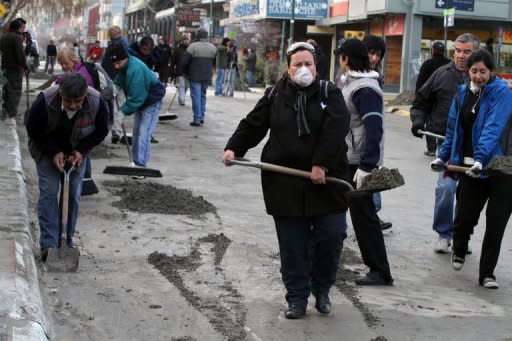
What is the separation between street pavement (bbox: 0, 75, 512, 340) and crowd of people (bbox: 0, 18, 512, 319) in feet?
0.81

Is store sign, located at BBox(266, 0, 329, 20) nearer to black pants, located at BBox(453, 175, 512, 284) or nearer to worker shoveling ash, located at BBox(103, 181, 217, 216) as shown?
worker shoveling ash, located at BBox(103, 181, 217, 216)

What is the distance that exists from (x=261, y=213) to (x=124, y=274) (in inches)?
123

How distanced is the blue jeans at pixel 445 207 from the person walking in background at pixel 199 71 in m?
11.7

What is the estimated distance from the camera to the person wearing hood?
23.3 feet

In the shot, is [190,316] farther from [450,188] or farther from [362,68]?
[450,188]

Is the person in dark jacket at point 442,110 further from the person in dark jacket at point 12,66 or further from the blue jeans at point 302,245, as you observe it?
the person in dark jacket at point 12,66

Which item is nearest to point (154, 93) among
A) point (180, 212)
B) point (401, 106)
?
point (180, 212)

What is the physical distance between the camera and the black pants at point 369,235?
23.4ft

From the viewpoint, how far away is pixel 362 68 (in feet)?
23.4

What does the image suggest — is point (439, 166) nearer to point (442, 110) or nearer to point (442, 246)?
point (442, 246)

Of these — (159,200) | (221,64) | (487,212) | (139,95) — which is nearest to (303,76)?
(487,212)

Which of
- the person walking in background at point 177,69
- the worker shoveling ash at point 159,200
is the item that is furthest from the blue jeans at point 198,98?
the worker shoveling ash at point 159,200

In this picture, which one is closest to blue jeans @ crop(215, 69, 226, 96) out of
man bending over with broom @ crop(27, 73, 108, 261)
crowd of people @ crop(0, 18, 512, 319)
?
crowd of people @ crop(0, 18, 512, 319)

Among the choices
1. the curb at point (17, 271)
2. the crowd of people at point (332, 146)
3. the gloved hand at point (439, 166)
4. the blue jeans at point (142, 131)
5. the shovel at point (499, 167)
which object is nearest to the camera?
the curb at point (17, 271)
